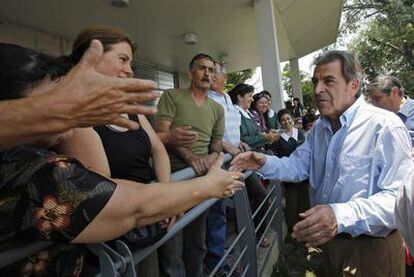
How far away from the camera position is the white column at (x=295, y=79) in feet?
52.3

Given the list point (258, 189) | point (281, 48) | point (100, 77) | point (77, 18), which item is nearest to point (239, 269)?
point (258, 189)

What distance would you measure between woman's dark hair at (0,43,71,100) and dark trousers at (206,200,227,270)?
2.38 m

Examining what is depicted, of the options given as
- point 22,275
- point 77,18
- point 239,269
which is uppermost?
point 77,18

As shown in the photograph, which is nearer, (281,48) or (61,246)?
(61,246)

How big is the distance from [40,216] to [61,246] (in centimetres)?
18

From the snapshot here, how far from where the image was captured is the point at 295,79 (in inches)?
632

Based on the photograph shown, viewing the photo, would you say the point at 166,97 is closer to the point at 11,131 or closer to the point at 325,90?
the point at 325,90

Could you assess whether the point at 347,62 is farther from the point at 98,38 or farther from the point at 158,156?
the point at 98,38

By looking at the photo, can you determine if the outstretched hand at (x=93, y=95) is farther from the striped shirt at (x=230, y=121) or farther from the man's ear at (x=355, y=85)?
the striped shirt at (x=230, y=121)

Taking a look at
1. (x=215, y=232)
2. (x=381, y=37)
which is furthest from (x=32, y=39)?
(x=381, y=37)

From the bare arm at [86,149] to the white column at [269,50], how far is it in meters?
6.00

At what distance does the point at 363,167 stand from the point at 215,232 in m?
1.59

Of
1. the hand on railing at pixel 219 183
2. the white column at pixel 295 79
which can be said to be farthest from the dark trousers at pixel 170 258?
the white column at pixel 295 79

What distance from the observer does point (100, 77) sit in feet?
3.66
